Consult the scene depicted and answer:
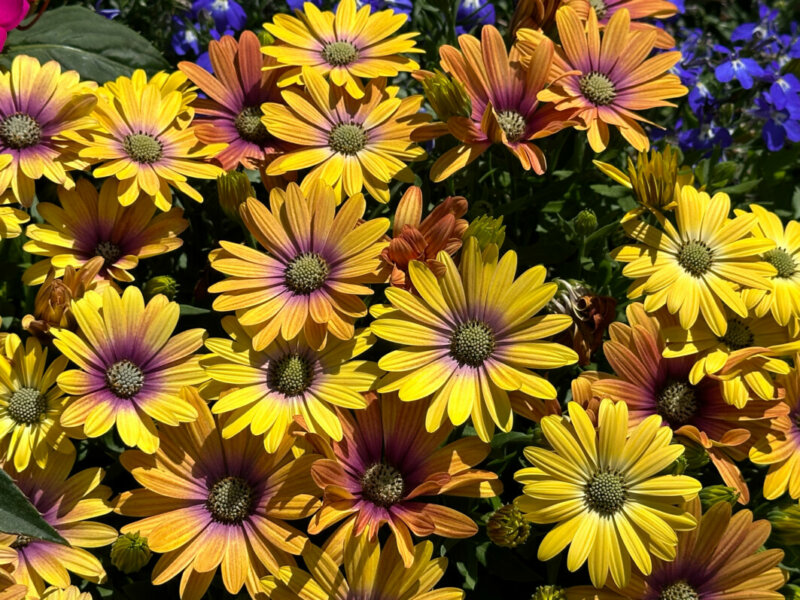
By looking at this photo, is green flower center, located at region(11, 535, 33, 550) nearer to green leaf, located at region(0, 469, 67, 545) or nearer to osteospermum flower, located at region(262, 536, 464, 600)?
green leaf, located at region(0, 469, 67, 545)

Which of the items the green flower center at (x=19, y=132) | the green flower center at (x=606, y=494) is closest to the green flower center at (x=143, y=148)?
the green flower center at (x=19, y=132)

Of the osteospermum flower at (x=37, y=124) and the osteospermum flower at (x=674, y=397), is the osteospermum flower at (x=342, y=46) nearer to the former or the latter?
the osteospermum flower at (x=37, y=124)

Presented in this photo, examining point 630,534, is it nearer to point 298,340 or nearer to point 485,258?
point 485,258

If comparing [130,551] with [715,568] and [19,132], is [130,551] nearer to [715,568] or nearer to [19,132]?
[19,132]

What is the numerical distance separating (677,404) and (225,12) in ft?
5.40

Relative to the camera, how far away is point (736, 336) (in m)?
1.59

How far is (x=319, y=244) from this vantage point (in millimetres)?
1544

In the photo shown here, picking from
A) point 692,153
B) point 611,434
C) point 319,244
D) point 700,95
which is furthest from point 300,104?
point 700,95

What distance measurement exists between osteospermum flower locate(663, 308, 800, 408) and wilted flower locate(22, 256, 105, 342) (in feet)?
3.42

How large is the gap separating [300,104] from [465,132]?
1.16ft

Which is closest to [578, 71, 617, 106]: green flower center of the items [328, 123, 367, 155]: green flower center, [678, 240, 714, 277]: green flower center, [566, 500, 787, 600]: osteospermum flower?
[678, 240, 714, 277]: green flower center

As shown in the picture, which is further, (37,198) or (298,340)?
(37,198)

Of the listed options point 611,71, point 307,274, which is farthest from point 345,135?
point 611,71

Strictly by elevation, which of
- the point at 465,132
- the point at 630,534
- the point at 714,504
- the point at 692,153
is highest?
the point at 692,153
